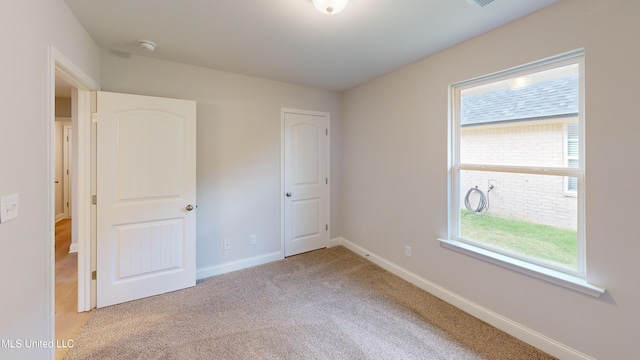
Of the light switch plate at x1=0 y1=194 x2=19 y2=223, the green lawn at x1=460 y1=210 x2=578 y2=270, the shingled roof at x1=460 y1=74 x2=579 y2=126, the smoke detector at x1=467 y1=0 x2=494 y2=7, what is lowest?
the green lawn at x1=460 y1=210 x2=578 y2=270

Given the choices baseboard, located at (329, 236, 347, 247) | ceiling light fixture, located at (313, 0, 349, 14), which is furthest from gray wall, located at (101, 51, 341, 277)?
ceiling light fixture, located at (313, 0, 349, 14)

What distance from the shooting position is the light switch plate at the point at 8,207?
42.8 inches

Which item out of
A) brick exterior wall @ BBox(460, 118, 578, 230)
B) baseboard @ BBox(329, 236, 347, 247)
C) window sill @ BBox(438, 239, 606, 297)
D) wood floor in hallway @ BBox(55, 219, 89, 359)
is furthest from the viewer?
baseboard @ BBox(329, 236, 347, 247)

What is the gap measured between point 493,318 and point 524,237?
70 cm

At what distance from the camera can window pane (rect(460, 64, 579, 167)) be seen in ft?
5.68

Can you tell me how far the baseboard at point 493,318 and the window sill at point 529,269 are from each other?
0.42m

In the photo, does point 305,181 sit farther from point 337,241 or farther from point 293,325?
point 293,325

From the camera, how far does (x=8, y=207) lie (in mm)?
1124

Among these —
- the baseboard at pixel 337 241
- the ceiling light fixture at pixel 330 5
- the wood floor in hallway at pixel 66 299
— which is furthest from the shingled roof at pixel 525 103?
the wood floor in hallway at pixel 66 299

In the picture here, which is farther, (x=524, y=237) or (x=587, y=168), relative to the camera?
(x=524, y=237)

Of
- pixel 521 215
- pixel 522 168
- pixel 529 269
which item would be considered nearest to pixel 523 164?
pixel 522 168

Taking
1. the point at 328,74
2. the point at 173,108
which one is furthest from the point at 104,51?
the point at 328,74

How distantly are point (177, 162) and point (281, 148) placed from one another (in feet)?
4.13

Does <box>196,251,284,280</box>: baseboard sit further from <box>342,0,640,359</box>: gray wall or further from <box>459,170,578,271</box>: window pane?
<box>459,170,578,271</box>: window pane
